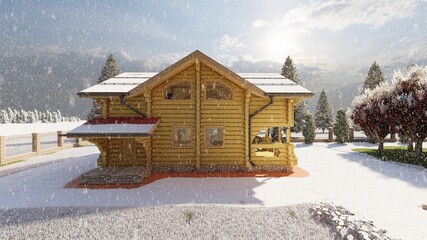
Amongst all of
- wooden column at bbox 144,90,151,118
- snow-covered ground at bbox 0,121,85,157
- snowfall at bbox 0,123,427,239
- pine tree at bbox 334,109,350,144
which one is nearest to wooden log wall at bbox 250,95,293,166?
snowfall at bbox 0,123,427,239

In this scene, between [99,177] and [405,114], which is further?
[405,114]

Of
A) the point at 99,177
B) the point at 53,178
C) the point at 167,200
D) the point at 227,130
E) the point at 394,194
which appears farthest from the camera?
the point at 227,130

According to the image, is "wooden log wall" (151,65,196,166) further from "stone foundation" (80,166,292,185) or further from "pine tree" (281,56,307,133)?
"pine tree" (281,56,307,133)

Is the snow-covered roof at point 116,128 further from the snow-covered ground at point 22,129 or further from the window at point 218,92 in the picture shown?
the snow-covered ground at point 22,129

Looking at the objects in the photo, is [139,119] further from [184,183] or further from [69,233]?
[69,233]

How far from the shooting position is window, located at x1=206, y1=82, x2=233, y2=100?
16.7 metres

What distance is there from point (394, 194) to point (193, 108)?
10426 millimetres

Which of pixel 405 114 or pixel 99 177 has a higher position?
pixel 405 114

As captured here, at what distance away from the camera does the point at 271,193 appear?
12.6 metres

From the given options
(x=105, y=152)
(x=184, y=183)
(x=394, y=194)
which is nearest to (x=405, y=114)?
(x=394, y=194)

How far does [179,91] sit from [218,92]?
2.22 meters

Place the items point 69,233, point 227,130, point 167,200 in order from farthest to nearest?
1. point 227,130
2. point 167,200
3. point 69,233

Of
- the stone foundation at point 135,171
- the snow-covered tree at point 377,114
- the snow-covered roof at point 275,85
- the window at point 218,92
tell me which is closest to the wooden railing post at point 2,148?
the stone foundation at point 135,171

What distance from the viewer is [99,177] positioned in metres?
14.1
